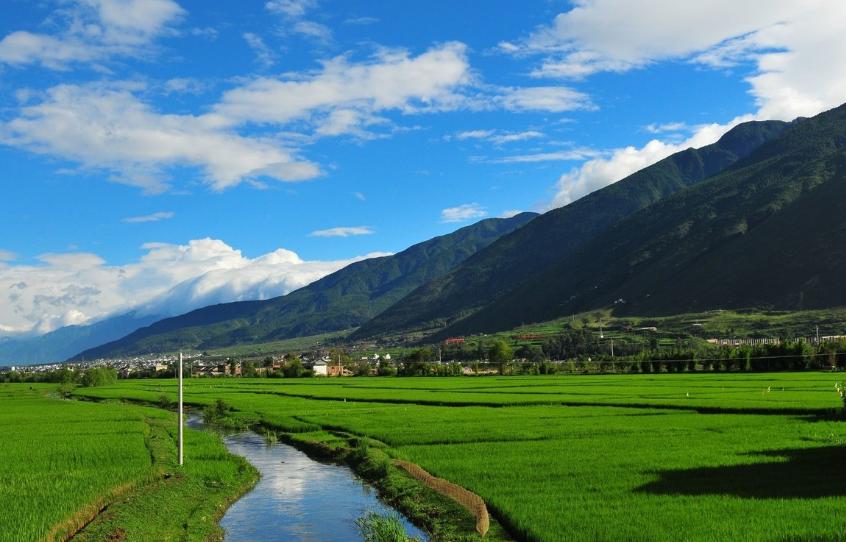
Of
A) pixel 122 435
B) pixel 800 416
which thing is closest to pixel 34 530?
pixel 122 435

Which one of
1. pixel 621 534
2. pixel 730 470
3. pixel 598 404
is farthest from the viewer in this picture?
pixel 598 404

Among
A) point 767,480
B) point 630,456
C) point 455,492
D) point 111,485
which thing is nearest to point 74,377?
point 111,485

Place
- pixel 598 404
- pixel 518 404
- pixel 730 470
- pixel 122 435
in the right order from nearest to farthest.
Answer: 1. pixel 730 470
2. pixel 122 435
3. pixel 598 404
4. pixel 518 404

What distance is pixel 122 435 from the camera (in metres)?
43.4

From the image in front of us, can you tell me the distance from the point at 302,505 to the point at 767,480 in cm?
1554

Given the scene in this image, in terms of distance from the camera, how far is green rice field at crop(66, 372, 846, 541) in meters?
19.2

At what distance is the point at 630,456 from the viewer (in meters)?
30.0

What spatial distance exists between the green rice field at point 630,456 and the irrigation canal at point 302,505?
122 inches

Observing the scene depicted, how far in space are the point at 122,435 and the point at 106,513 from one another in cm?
2234

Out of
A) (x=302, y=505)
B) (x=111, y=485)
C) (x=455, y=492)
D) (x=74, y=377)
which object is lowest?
(x=302, y=505)

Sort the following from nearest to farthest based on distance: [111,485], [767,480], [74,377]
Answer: [767,480]
[111,485]
[74,377]

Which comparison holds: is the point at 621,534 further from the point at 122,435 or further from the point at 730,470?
the point at 122,435

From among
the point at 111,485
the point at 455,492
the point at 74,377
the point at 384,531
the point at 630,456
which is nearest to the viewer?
the point at 384,531

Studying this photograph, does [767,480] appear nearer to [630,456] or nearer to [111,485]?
[630,456]
